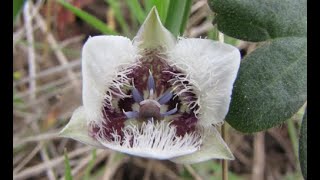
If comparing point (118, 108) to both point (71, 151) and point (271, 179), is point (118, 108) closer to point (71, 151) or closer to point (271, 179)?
point (71, 151)

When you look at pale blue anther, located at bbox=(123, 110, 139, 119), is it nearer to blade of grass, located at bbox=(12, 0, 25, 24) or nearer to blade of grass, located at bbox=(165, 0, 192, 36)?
blade of grass, located at bbox=(165, 0, 192, 36)

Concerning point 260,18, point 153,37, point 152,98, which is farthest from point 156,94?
point 260,18

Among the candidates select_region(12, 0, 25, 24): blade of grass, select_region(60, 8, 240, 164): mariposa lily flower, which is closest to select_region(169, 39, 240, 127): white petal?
select_region(60, 8, 240, 164): mariposa lily flower

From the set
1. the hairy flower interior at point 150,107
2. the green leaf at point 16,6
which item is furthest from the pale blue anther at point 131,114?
the green leaf at point 16,6

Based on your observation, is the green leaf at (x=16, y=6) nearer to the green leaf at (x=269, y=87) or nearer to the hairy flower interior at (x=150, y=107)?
the hairy flower interior at (x=150, y=107)

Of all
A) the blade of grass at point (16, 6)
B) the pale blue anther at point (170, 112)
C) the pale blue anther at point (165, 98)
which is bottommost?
the pale blue anther at point (170, 112)

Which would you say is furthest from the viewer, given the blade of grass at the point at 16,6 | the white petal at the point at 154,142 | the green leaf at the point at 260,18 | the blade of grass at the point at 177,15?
the blade of grass at the point at 16,6
